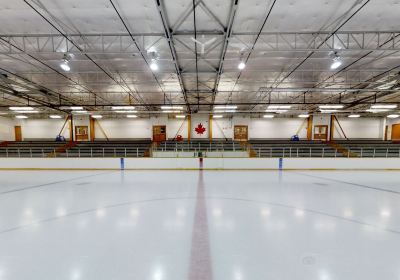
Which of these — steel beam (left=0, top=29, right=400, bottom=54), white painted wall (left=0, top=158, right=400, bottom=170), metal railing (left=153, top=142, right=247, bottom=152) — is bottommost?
white painted wall (left=0, top=158, right=400, bottom=170)

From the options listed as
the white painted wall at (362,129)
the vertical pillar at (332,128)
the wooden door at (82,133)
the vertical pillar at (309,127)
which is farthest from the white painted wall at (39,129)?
the white painted wall at (362,129)

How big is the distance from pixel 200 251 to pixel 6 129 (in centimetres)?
2684

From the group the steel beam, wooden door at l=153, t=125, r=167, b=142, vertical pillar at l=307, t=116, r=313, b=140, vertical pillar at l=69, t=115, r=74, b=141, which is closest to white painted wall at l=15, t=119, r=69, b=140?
vertical pillar at l=69, t=115, r=74, b=141

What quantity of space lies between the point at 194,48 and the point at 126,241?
6.08 meters

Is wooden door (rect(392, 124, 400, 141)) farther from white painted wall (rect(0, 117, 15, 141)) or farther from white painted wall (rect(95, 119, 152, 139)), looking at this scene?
white painted wall (rect(0, 117, 15, 141))

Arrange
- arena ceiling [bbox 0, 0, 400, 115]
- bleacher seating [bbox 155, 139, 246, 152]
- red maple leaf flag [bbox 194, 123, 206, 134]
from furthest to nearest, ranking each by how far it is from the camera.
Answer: red maple leaf flag [bbox 194, 123, 206, 134] < bleacher seating [bbox 155, 139, 246, 152] < arena ceiling [bbox 0, 0, 400, 115]

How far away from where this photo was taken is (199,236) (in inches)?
132

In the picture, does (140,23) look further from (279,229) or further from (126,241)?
(279,229)

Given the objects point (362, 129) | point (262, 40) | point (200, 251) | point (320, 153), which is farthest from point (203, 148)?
point (362, 129)

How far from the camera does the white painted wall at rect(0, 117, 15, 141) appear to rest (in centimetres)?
1977

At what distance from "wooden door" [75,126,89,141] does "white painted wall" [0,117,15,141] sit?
691 cm

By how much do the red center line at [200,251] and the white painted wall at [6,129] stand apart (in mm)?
25453

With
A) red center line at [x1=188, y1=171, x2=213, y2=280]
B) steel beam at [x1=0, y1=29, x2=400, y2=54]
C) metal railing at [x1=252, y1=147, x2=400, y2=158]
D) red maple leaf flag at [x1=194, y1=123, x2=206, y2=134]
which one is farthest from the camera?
red maple leaf flag at [x1=194, y1=123, x2=206, y2=134]

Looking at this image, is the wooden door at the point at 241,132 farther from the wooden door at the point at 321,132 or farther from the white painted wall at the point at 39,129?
the white painted wall at the point at 39,129
